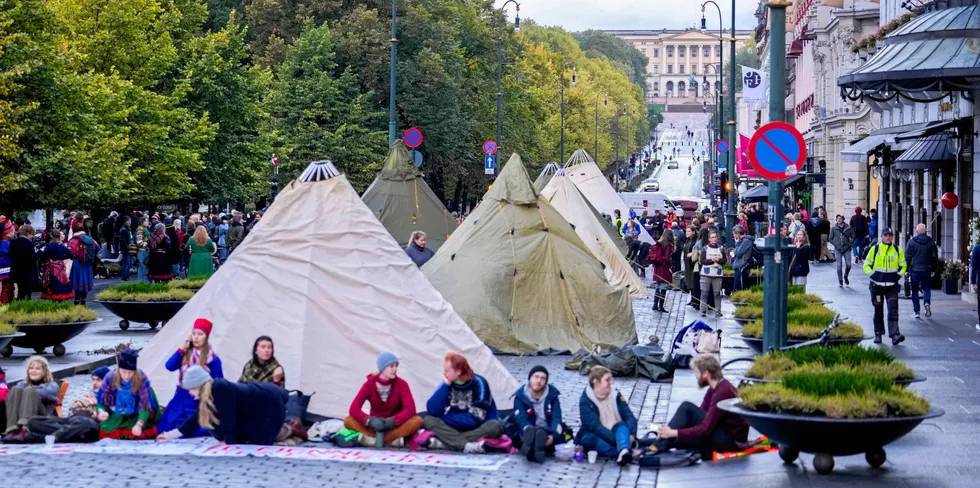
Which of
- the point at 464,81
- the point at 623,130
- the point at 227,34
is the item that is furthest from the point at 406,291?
the point at 623,130

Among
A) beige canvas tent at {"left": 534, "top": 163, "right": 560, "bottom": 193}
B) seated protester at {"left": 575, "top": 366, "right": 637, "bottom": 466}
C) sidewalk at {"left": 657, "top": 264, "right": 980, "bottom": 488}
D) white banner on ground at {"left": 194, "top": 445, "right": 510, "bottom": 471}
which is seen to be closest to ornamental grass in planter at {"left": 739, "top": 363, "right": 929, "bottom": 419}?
sidewalk at {"left": 657, "top": 264, "right": 980, "bottom": 488}

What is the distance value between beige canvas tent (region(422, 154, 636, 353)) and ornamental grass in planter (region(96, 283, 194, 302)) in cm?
383

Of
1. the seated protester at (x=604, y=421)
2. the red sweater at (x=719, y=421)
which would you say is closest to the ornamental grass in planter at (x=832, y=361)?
the red sweater at (x=719, y=421)

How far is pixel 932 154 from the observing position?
34.3 meters

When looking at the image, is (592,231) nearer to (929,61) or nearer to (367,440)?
(929,61)

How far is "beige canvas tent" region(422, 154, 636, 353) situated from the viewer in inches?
882

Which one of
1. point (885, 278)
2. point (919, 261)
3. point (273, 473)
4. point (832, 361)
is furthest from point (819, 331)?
point (919, 261)

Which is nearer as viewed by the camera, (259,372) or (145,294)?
(259,372)

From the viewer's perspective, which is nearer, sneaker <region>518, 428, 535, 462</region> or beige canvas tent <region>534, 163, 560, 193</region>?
sneaker <region>518, 428, 535, 462</region>

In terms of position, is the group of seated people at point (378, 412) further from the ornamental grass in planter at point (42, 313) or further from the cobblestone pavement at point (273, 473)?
the ornamental grass in planter at point (42, 313)

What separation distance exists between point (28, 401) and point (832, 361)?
7.16 m

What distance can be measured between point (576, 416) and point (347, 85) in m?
41.8

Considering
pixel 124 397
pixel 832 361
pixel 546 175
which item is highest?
pixel 546 175

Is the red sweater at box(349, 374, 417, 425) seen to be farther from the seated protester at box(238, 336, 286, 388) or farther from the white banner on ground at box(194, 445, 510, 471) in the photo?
the seated protester at box(238, 336, 286, 388)
